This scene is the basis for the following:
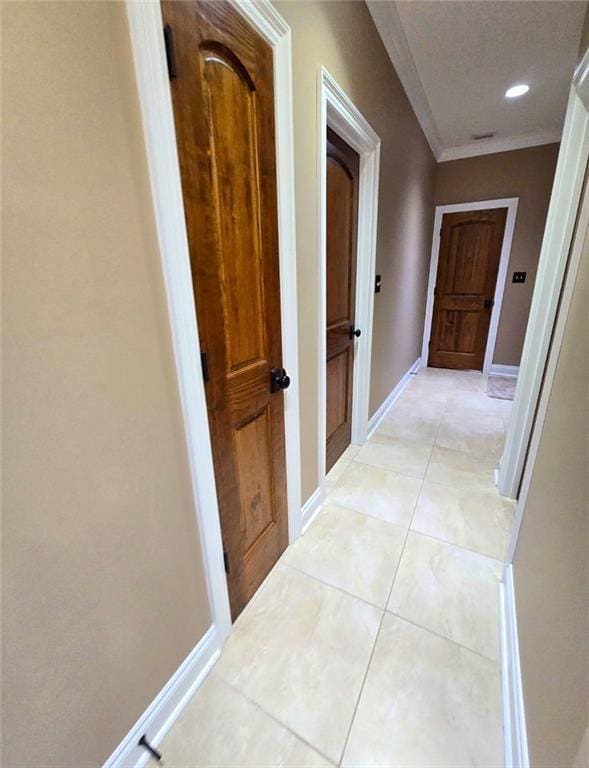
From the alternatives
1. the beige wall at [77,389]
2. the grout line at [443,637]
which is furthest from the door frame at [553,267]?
the beige wall at [77,389]

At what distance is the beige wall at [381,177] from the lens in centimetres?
133

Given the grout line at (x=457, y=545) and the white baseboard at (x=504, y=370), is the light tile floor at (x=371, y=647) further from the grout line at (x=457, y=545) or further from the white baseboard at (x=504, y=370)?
the white baseboard at (x=504, y=370)

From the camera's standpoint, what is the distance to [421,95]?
8.74ft

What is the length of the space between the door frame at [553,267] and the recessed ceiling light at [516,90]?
166cm

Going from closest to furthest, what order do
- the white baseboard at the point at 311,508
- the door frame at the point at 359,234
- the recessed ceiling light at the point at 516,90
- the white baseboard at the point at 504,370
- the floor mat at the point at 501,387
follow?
the door frame at the point at 359,234
the white baseboard at the point at 311,508
the recessed ceiling light at the point at 516,90
the floor mat at the point at 501,387
the white baseboard at the point at 504,370

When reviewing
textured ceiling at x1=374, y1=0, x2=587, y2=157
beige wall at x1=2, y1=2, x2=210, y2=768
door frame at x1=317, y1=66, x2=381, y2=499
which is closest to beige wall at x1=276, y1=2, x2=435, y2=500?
door frame at x1=317, y1=66, x2=381, y2=499

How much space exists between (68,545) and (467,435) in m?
2.86

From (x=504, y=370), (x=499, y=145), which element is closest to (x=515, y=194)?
(x=499, y=145)

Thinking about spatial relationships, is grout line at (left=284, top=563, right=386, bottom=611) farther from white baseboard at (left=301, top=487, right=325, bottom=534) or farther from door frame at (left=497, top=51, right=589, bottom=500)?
door frame at (left=497, top=51, right=589, bottom=500)

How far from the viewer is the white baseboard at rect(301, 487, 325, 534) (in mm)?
1777

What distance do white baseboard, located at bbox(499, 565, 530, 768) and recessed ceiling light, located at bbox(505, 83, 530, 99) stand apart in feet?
11.8

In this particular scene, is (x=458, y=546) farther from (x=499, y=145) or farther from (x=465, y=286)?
(x=499, y=145)

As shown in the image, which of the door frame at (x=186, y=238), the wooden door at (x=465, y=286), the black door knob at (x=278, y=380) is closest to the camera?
the door frame at (x=186, y=238)

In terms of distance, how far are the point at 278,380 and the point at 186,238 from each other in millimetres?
655
